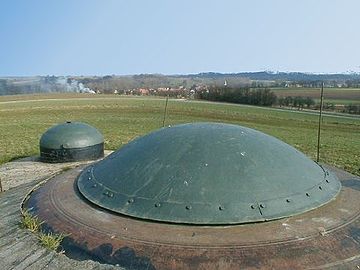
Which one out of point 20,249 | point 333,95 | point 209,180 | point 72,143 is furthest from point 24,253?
point 333,95

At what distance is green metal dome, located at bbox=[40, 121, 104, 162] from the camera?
1020cm

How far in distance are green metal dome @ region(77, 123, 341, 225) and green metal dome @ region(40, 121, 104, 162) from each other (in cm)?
580

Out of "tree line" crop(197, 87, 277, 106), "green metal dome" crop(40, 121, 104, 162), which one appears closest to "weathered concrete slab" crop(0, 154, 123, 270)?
"green metal dome" crop(40, 121, 104, 162)

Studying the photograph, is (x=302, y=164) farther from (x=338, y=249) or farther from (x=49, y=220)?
(x=49, y=220)

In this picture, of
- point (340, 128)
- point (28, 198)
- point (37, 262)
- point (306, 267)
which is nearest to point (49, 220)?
point (37, 262)

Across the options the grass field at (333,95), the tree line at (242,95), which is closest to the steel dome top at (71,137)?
the tree line at (242,95)

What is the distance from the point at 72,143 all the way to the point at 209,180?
23.7 feet

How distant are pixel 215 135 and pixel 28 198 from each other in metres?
2.38

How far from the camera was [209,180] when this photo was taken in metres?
3.66

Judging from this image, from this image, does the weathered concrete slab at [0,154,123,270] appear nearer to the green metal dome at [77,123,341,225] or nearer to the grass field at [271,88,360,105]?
the green metal dome at [77,123,341,225]

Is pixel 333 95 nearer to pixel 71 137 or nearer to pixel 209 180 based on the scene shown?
pixel 71 137

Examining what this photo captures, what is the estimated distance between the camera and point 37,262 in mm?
3123

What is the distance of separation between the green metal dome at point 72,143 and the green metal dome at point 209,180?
5.80 metres

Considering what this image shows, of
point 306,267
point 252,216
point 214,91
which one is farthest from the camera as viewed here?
point 214,91
